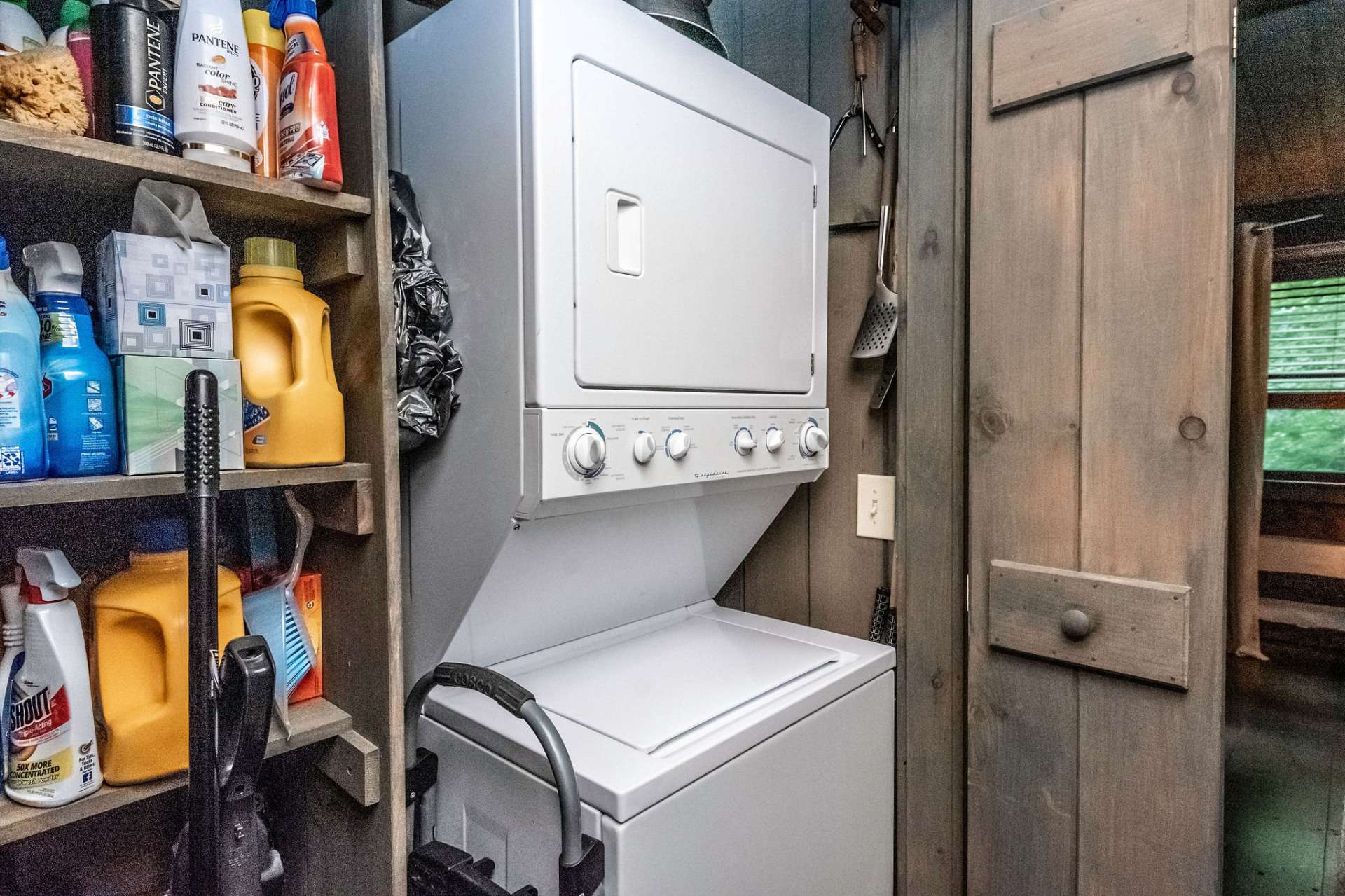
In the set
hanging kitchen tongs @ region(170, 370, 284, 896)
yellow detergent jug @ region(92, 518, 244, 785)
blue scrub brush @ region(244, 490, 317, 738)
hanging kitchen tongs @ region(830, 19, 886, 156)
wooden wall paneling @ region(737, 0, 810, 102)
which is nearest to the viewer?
hanging kitchen tongs @ region(170, 370, 284, 896)

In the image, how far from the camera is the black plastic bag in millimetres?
1357

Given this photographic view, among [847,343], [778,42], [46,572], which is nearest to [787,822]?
[847,343]

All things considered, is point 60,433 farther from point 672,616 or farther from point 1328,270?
point 1328,270

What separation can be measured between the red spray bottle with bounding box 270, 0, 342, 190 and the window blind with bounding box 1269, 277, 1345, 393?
1.70 meters

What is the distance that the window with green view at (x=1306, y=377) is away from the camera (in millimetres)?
1331

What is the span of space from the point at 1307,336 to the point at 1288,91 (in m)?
0.46

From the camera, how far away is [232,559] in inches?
54.5

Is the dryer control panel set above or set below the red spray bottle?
below

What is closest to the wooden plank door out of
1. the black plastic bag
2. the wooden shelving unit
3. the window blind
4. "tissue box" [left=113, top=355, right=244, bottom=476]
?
the window blind

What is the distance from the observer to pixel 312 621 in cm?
138

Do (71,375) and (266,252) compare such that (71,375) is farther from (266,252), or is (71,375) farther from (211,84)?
(211,84)

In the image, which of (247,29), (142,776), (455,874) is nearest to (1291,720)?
(455,874)

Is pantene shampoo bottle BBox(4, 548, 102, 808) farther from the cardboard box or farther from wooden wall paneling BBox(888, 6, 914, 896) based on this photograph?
wooden wall paneling BBox(888, 6, 914, 896)

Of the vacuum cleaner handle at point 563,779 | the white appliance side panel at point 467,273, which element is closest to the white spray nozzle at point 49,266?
the white appliance side panel at point 467,273
